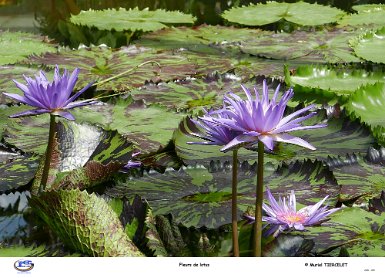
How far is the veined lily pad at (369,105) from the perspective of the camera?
1151 millimetres

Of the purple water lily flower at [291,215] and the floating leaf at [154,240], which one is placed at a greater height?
the purple water lily flower at [291,215]

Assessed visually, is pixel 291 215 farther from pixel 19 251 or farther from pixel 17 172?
pixel 17 172

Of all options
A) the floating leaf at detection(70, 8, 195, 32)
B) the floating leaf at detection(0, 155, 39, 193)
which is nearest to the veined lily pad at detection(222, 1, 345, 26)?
the floating leaf at detection(70, 8, 195, 32)

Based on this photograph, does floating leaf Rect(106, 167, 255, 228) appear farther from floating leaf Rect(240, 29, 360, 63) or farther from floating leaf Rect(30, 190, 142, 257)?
floating leaf Rect(240, 29, 360, 63)

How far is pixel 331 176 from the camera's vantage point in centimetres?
93

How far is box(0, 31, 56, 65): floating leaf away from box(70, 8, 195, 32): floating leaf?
7.9 inches

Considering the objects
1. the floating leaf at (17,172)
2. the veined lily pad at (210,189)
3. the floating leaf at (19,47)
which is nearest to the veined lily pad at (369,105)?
the veined lily pad at (210,189)

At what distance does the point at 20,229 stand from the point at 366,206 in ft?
1.30

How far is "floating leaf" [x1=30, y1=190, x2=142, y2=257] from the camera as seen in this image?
2.45 ft

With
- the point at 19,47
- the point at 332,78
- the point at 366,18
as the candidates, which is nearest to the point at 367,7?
the point at 366,18

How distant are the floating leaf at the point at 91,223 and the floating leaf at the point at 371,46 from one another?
0.87 metres

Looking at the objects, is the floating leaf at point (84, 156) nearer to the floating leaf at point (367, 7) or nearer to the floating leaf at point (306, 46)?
the floating leaf at point (306, 46)

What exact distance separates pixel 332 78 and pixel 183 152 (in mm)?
453
